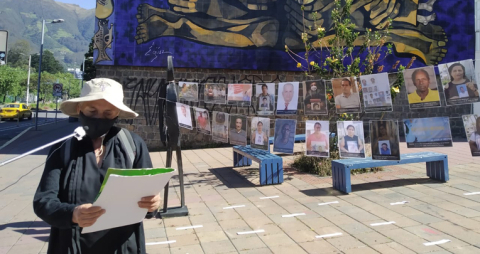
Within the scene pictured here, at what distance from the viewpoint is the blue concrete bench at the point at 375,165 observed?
611cm

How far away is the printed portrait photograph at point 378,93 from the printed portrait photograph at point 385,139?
0.27 metres

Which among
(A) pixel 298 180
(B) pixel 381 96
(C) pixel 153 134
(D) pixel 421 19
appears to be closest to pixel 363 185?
(A) pixel 298 180

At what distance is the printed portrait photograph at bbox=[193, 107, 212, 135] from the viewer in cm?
696

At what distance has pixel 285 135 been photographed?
6688mm

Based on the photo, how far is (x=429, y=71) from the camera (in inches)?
209

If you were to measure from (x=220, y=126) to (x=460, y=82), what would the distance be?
4202 millimetres

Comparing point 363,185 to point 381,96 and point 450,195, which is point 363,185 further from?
point 381,96

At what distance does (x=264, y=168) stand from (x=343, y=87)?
2.15m

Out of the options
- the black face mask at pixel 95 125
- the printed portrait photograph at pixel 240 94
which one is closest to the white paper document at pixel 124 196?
the black face mask at pixel 95 125
